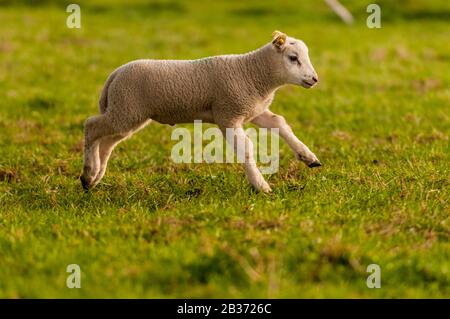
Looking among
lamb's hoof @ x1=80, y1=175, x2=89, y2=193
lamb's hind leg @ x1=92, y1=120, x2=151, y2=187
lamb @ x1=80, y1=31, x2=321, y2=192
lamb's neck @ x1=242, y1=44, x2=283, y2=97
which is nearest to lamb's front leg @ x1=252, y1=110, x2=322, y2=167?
lamb @ x1=80, y1=31, x2=321, y2=192

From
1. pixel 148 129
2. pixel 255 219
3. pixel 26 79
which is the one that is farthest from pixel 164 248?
pixel 26 79

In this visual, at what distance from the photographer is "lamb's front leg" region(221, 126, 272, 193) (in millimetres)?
7301

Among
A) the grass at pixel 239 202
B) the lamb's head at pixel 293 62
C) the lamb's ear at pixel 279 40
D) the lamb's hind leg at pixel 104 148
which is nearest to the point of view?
the grass at pixel 239 202

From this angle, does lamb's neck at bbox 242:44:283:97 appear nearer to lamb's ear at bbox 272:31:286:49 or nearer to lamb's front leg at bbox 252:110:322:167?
lamb's ear at bbox 272:31:286:49

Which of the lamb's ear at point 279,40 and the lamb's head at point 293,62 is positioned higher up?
the lamb's ear at point 279,40

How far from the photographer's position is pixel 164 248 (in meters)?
5.73

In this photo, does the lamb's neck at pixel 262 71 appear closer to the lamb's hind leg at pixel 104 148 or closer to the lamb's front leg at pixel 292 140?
the lamb's front leg at pixel 292 140

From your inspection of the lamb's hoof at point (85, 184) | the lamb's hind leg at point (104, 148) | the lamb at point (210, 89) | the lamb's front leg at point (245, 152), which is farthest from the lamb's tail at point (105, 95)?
the lamb's front leg at point (245, 152)

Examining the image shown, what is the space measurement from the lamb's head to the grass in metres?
1.11

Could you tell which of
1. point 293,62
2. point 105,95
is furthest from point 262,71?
point 105,95

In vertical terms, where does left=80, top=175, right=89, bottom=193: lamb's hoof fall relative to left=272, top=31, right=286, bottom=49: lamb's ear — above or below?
below

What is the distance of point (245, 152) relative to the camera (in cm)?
730

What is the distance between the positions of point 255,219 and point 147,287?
1378mm

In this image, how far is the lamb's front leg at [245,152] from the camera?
7.30m
